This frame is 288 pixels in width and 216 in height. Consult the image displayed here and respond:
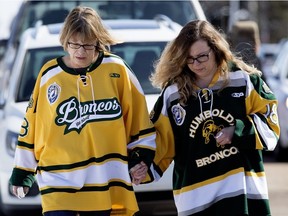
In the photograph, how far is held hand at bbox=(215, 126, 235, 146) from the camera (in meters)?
4.94

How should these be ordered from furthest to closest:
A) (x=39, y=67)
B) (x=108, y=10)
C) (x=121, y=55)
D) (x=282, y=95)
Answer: (x=282, y=95) < (x=108, y=10) < (x=39, y=67) < (x=121, y=55)

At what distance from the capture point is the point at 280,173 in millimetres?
11938

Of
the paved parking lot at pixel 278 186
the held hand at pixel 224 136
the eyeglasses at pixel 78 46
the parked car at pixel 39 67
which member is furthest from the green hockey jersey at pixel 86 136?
the paved parking lot at pixel 278 186

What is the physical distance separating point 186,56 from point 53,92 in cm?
73

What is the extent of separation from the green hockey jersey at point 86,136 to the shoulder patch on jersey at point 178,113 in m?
0.14

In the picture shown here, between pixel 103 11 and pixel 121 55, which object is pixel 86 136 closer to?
pixel 121 55

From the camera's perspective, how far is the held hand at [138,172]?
5.00 metres

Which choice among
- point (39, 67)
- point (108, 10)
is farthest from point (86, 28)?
point (108, 10)

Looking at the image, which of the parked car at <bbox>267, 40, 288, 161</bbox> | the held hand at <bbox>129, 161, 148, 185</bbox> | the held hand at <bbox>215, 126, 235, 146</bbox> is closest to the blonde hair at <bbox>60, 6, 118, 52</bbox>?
the held hand at <bbox>129, 161, 148, 185</bbox>

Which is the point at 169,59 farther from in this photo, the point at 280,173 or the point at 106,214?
the point at 280,173

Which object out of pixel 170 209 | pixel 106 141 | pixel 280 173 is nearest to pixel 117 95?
pixel 106 141

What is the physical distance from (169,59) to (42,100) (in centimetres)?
73

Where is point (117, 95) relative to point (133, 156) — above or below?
above

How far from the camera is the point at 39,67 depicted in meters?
8.64
